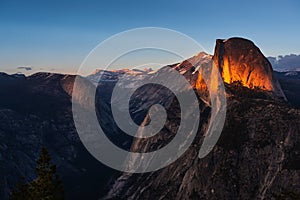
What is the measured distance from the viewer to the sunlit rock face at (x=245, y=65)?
148875 mm

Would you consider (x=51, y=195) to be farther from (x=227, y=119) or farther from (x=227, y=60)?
Result: (x=227, y=60)

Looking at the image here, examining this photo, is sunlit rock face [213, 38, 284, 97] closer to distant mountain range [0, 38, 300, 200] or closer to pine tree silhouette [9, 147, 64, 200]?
distant mountain range [0, 38, 300, 200]

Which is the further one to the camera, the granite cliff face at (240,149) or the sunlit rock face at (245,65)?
the sunlit rock face at (245,65)

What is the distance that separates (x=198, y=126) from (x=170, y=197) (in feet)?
119

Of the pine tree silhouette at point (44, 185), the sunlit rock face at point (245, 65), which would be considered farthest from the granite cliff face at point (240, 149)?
the pine tree silhouette at point (44, 185)

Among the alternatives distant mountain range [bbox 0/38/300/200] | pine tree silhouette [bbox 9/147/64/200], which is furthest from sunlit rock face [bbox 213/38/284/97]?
pine tree silhouette [bbox 9/147/64/200]

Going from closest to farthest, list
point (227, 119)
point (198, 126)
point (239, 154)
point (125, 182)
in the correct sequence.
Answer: point (239, 154) < point (227, 119) < point (198, 126) < point (125, 182)

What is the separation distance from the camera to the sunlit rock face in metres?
149

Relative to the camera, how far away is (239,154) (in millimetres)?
107125

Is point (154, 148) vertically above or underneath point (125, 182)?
above

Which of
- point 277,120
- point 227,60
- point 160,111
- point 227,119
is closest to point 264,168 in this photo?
point 277,120

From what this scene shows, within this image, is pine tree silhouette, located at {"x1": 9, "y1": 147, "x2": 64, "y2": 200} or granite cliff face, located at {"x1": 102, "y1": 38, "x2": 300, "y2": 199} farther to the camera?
granite cliff face, located at {"x1": 102, "y1": 38, "x2": 300, "y2": 199}

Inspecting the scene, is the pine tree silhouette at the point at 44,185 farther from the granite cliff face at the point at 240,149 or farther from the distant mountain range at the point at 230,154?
the granite cliff face at the point at 240,149

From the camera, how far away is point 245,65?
151000 millimetres
